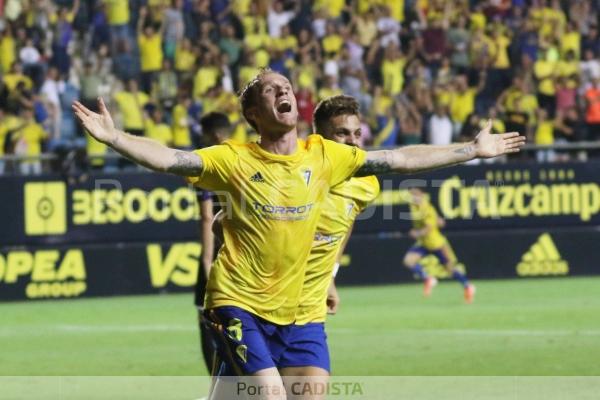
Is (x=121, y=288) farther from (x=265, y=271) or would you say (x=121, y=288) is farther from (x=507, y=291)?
(x=265, y=271)

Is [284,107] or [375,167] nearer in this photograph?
[284,107]

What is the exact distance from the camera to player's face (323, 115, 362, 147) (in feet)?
27.4

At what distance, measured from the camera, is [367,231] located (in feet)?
66.2

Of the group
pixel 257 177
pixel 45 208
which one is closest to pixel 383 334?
pixel 45 208

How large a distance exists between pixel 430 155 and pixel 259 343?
1.36 m

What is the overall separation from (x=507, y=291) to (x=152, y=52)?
7.26 metres

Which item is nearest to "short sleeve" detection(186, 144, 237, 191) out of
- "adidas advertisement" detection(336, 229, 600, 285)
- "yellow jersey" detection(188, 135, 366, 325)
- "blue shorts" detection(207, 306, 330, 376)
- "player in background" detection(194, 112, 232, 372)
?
"yellow jersey" detection(188, 135, 366, 325)

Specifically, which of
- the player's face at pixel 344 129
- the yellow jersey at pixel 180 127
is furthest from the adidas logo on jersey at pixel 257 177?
the yellow jersey at pixel 180 127

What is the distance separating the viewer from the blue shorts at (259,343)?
6699 millimetres

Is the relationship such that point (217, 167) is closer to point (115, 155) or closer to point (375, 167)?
point (375, 167)

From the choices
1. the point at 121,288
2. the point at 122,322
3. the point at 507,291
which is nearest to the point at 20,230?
the point at 121,288

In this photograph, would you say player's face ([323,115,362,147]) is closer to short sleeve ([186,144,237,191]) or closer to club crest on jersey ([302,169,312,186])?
club crest on jersey ([302,169,312,186])

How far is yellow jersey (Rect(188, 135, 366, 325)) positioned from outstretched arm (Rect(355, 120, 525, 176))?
384 millimetres

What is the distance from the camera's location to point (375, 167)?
7137 millimetres
